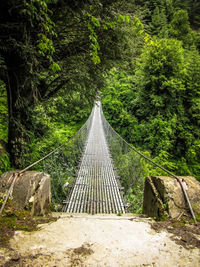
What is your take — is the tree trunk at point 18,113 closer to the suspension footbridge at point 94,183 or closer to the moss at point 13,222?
the suspension footbridge at point 94,183

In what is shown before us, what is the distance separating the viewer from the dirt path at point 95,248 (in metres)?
0.65

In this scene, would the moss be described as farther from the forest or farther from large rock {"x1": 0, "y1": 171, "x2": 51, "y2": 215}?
the forest

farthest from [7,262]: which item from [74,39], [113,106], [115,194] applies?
[113,106]

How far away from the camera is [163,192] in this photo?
1.11 meters

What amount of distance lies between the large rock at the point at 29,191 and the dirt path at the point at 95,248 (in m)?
0.23

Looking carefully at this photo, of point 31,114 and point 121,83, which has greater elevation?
point 121,83

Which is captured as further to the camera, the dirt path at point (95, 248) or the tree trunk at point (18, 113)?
the tree trunk at point (18, 113)

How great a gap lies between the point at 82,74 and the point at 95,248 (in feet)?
7.09

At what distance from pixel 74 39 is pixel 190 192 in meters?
2.62

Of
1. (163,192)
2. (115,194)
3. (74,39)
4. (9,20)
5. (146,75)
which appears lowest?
(115,194)

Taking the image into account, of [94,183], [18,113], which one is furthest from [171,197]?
[18,113]

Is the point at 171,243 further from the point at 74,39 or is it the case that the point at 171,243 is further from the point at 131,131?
the point at 131,131

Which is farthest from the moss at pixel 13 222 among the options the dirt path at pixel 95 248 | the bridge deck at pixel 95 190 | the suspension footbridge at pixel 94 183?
the bridge deck at pixel 95 190

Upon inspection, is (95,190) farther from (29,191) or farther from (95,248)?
(95,248)
